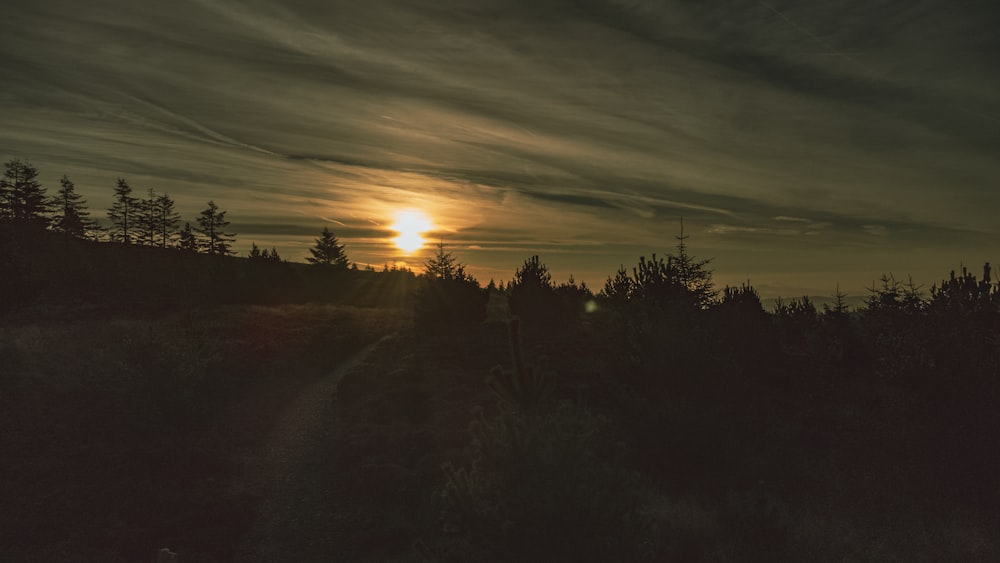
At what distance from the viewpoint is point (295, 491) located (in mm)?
15195

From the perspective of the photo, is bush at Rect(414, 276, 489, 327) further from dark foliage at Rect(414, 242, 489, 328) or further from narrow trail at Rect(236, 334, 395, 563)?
narrow trail at Rect(236, 334, 395, 563)

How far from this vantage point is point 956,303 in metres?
18.0

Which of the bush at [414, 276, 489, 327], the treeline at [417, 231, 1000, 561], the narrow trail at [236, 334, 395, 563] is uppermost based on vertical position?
the bush at [414, 276, 489, 327]

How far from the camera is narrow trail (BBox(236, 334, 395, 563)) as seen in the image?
12477mm

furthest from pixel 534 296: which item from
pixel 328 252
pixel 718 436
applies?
pixel 328 252

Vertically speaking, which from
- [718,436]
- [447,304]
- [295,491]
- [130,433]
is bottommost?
[295,491]

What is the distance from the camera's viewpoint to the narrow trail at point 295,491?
1248cm

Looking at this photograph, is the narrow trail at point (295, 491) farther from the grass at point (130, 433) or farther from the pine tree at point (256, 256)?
the pine tree at point (256, 256)

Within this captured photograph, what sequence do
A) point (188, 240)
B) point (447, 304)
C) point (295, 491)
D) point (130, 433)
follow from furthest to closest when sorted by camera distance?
1. point (188, 240)
2. point (447, 304)
3. point (130, 433)
4. point (295, 491)

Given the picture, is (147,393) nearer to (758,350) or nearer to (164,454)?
(164,454)

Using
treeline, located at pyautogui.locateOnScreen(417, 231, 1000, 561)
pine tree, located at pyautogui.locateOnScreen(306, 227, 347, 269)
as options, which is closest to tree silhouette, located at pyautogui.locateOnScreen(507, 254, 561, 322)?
treeline, located at pyautogui.locateOnScreen(417, 231, 1000, 561)

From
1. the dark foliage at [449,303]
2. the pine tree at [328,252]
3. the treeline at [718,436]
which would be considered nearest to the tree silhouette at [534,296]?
the dark foliage at [449,303]

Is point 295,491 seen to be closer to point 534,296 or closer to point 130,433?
point 130,433

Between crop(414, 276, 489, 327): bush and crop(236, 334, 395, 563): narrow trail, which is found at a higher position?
crop(414, 276, 489, 327): bush
